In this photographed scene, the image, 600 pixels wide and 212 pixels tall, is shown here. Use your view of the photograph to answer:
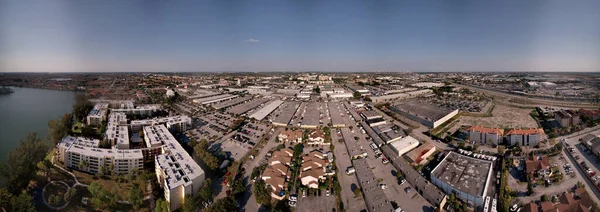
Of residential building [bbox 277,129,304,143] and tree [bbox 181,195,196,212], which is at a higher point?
residential building [bbox 277,129,304,143]

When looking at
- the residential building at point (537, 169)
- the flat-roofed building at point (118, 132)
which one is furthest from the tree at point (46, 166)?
the residential building at point (537, 169)

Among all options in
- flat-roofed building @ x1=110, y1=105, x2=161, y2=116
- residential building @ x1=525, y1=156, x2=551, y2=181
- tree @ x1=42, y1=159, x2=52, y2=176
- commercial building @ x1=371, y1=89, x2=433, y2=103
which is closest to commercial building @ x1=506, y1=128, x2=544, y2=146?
residential building @ x1=525, y1=156, x2=551, y2=181

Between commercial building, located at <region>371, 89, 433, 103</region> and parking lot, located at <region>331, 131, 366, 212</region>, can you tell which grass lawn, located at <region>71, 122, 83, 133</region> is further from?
commercial building, located at <region>371, 89, 433, 103</region>

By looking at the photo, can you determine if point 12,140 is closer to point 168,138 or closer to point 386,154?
point 168,138

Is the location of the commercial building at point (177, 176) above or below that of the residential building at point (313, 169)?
above

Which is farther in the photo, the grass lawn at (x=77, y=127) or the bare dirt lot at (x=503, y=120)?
the bare dirt lot at (x=503, y=120)

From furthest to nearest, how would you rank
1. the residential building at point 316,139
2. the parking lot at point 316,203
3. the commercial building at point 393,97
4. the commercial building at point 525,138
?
the commercial building at point 393,97 → the residential building at point 316,139 → the commercial building at point 525,138 → the parking lot at point 316,203

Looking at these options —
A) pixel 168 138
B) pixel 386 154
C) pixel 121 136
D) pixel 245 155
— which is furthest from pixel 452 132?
pixel 121 136

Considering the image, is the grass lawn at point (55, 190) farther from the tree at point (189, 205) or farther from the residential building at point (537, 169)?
the residential building at point (537, 169)
